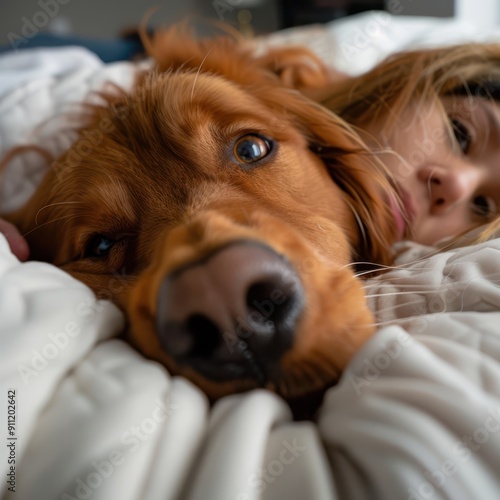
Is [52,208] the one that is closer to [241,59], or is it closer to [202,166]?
[202,166]

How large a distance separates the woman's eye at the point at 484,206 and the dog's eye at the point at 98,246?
1337 millimetres

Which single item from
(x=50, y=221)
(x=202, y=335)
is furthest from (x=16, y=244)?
(x=202, y=335)

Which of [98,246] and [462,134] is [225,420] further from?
[462,134]

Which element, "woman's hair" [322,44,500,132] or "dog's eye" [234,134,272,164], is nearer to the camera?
"dog's eye" [234,134,272,164]

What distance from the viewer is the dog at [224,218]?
768mm

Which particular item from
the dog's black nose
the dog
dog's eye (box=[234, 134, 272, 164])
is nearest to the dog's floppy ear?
the dog

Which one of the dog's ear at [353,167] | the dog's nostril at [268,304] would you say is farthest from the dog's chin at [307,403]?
the dog's ear at [353,167]

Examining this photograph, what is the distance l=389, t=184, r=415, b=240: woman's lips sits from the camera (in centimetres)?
160

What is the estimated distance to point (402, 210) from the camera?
5.41 ft

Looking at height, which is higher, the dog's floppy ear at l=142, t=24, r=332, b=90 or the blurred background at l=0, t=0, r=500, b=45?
the dog's floppy ear at l=142, t=24, r=332, b=90

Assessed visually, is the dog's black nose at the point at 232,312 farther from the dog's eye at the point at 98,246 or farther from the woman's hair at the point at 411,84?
the woman's hair at the point at 411,84

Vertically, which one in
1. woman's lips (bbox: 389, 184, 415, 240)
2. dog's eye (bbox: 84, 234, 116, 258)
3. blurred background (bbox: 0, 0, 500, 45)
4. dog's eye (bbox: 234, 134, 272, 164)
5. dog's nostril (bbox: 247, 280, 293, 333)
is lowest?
blurred background (bbox: 0, 0, 500, 45)

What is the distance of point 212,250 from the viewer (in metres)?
0.80

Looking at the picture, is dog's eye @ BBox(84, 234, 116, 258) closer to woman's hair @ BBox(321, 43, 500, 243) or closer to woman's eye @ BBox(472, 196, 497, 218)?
woman's hair @ BBox(321, 43, 500, 243)
